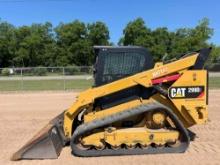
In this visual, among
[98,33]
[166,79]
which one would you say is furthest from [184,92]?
[98,33]

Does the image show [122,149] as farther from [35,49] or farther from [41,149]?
[35,49]

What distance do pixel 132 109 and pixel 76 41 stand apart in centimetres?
6837

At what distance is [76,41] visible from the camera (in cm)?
7569

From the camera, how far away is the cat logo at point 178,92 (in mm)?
8141

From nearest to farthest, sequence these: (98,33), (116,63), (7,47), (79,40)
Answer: (116,63)
(79,40)
(98,33)
(7,47)

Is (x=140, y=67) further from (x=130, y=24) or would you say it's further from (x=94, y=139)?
(x=130, y=24)

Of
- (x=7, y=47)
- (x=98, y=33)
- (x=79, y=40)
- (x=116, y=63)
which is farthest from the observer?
(x=7, y=47)

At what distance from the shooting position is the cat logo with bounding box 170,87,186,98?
8.14 meters

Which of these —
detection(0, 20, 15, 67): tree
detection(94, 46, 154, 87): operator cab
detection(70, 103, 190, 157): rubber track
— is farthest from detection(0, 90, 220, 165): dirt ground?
detection(0, 20, 15, 67): tree

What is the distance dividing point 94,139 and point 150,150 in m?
1.07

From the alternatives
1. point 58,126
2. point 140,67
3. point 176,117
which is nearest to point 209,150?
point 176,117

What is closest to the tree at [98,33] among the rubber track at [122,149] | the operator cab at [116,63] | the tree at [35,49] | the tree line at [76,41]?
the tree line at [76,41]

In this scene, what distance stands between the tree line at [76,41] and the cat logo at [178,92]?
187 feet

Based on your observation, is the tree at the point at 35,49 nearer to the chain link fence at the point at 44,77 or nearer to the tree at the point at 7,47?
the tree at the point at 7,47
